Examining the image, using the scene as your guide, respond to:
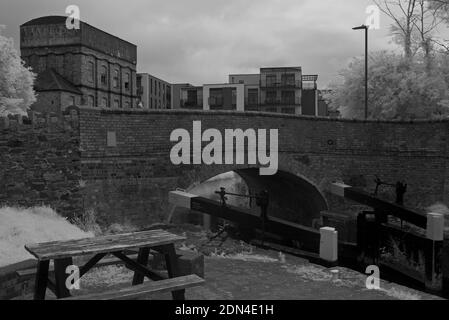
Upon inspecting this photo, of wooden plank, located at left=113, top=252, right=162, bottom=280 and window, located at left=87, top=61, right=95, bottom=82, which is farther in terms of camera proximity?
window, located at left=87, top=61, right=95, bottom=82

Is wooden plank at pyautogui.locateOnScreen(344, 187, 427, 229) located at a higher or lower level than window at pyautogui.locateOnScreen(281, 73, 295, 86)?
lower

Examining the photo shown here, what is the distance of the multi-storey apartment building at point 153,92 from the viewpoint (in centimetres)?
5425

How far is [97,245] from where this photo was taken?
212 inches

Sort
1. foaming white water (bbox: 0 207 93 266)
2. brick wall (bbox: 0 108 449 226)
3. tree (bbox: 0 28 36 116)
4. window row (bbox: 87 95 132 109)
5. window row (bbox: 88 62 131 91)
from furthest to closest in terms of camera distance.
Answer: window row (bbox: 88 62 131 91), window row (bbox: 87 95 132 109), tree (bbox: 0 28 36 116), brick wall (bbox: 0 108 449 226), foaming white water (bbox: 0 207 93 266)

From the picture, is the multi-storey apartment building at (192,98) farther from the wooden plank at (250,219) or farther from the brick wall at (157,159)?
Answer: the wooden plank at (250,219)

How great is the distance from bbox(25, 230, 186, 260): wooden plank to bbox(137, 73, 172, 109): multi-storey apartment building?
45.7m

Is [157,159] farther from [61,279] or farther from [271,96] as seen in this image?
[271,96]

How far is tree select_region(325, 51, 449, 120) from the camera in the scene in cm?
1975

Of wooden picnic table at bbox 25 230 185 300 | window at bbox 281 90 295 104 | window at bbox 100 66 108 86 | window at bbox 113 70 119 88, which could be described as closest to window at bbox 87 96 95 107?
window at bbox 100 66 108 86

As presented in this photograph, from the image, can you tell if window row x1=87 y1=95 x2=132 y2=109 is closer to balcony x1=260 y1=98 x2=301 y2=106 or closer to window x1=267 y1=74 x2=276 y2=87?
balcony x1=260 y1=98 x2=301 y2=106

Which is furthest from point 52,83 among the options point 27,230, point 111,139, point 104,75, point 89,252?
point 89,252

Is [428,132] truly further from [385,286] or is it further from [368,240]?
[385,286]

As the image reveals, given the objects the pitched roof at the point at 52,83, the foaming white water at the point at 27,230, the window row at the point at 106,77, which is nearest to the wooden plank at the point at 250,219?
the foaming white water at the point at 27,230

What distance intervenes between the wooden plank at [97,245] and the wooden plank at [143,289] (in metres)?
0.50
